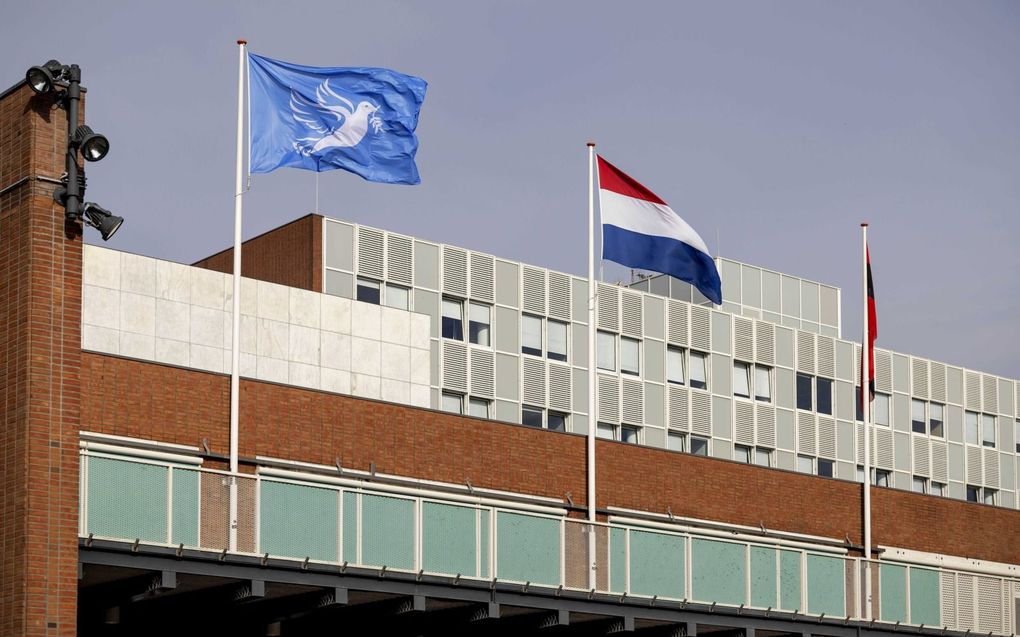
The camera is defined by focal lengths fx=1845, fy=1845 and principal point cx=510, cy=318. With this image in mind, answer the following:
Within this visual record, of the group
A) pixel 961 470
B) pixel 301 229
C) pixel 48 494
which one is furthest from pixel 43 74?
pixel 961 470

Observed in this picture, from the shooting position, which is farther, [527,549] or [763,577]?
[763,577]

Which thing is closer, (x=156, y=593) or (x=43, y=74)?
(x=43, y=74)

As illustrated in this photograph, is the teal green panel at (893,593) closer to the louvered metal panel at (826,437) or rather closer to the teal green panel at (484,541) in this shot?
the teal green panel at (484,541)

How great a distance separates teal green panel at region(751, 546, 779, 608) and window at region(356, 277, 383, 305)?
49.5 feet

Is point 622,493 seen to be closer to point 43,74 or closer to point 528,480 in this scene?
point 528,480

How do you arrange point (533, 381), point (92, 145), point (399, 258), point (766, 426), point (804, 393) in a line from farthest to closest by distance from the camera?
point (804, 393), point (766, 426), point (533, 381), point (399, 258), point (92, 145)

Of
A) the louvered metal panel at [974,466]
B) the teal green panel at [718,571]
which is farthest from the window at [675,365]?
the teal green panel at [718,571]

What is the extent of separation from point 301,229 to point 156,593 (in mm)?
20275

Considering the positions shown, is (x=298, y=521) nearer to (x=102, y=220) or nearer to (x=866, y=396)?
(x=102, y=220)

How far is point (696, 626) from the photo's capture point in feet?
111

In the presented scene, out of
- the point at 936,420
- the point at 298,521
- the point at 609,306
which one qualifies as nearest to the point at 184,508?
the point at 298,521

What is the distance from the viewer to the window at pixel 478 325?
160 feet

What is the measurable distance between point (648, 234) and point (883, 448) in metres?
23.2

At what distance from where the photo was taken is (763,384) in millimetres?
55688
